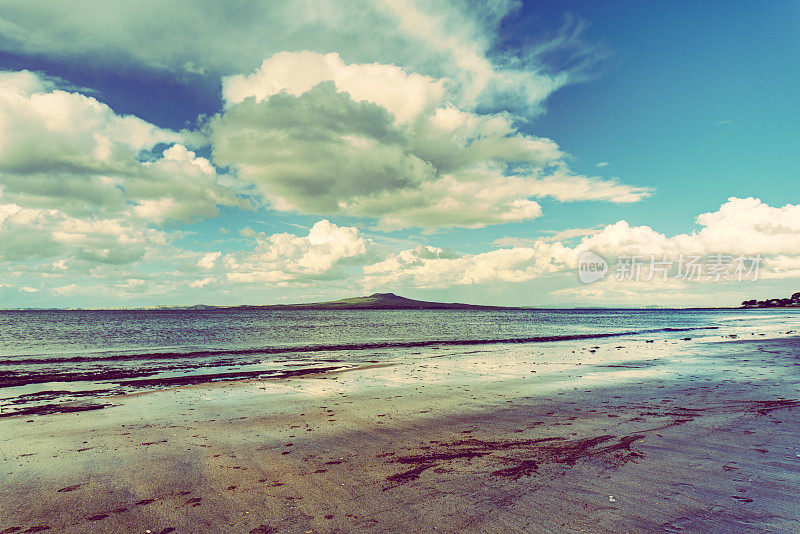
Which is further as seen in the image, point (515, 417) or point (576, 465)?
point (515, 417)

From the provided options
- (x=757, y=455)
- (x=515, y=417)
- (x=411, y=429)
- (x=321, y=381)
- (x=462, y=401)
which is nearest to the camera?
(x=757, y=455)

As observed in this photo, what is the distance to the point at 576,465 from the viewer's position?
774 cm

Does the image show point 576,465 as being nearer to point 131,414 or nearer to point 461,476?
point 461,476

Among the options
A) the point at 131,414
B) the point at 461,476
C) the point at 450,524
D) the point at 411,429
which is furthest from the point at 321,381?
the point at 450,524

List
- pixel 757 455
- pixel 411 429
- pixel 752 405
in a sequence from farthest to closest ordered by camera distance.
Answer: pixel 752 405 → pixel 411 429 → pixel 757 455

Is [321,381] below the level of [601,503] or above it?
below

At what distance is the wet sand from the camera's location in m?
5.85

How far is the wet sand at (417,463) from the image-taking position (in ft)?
19.2

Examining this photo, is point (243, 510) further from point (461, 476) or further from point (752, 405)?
point (752, 405)

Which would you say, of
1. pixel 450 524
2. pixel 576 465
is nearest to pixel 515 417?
pixel 576 465

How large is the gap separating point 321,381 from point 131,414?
27.5 ft

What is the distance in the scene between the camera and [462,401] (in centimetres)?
1441

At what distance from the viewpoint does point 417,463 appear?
8.09m

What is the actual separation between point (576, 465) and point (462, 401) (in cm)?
683
